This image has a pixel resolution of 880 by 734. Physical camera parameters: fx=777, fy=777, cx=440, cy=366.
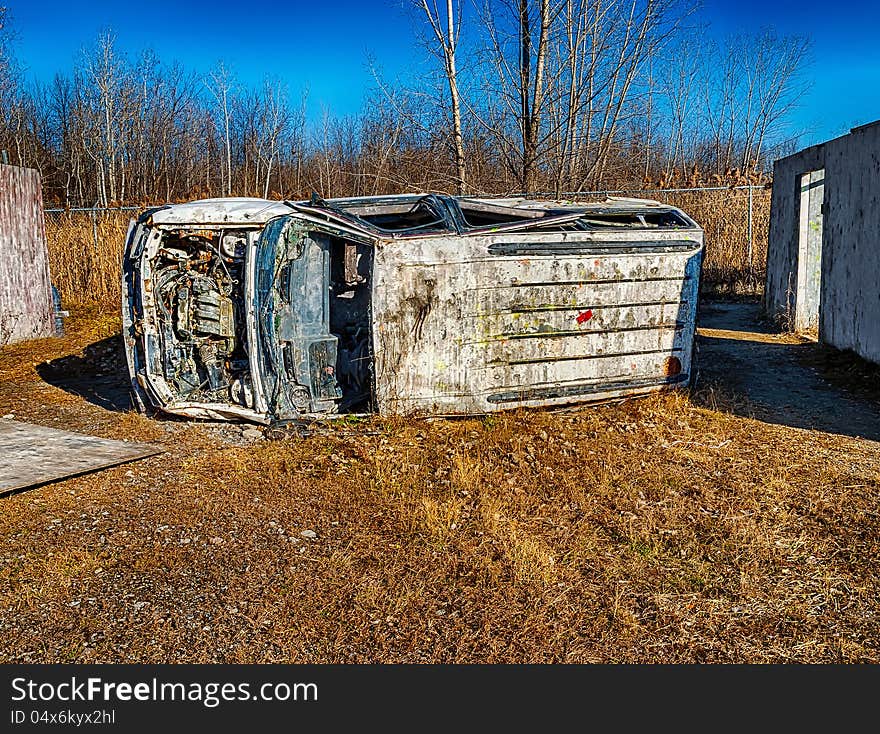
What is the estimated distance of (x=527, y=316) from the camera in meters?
6.88

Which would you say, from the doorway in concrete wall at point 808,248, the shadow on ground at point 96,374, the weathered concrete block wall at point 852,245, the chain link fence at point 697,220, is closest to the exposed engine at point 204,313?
the shadow on ground at point 96,374

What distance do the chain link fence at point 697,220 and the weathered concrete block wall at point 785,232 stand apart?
2699 millimetres

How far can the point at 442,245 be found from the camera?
658cm

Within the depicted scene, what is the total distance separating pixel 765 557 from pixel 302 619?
2607mm

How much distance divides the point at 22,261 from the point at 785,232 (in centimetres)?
1188

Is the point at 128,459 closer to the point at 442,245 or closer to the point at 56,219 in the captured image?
the point at 442,245

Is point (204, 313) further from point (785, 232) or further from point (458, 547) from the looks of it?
point (785, 232)

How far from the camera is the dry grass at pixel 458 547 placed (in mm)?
3627

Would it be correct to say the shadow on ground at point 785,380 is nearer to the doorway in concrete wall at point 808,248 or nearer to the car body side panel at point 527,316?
the doorway in concrete wall at point 808,248

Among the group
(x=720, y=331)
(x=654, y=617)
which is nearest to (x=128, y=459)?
(x=654, y=617)

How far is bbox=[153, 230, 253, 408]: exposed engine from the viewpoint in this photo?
21.9ft

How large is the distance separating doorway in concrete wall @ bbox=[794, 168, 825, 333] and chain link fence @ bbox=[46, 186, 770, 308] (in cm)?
335

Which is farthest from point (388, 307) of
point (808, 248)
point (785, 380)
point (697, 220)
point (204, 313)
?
point (697, 220)

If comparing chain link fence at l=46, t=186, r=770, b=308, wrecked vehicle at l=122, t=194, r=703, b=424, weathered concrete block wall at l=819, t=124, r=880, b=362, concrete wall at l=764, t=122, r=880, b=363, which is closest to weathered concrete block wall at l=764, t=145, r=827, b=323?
→ concrete wall at l=764, t=122, r=880, b=363
